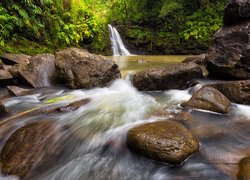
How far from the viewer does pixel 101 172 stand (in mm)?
3076

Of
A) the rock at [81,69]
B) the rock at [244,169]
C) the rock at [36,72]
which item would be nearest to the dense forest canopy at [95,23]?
the rock at [36,72]

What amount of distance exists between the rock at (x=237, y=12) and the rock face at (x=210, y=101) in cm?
275

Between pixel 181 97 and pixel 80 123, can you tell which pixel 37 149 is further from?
pixel 181 97

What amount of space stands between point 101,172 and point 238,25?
5.36 metres

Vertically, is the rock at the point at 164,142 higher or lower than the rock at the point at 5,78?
lower

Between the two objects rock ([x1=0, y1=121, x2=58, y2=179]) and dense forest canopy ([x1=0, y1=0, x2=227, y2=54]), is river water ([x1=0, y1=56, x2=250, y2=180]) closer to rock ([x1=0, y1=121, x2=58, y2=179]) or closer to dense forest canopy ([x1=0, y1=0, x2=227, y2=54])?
rock ([x1=0, y1=121, x2=58, y2=179])

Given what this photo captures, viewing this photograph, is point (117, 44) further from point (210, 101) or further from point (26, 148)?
point (26, 148)

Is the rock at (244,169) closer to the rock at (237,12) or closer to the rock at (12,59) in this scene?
the rock at (237,12)

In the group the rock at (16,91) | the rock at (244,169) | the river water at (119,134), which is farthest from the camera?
the rock at (16,91)

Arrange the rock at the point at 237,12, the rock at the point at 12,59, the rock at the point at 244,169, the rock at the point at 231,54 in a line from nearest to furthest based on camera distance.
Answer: the rock at the point at 244,169 < the rock at the point at 231,54 < the rock at the point at 237,12 < the rock at the point at 12,59

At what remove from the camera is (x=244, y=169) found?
2756 mm

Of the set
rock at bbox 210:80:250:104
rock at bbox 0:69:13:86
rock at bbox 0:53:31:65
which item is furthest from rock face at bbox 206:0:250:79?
rock at bbox 0:53:31:65

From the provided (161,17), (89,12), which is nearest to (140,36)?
(161,17)

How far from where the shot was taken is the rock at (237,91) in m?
4.86
